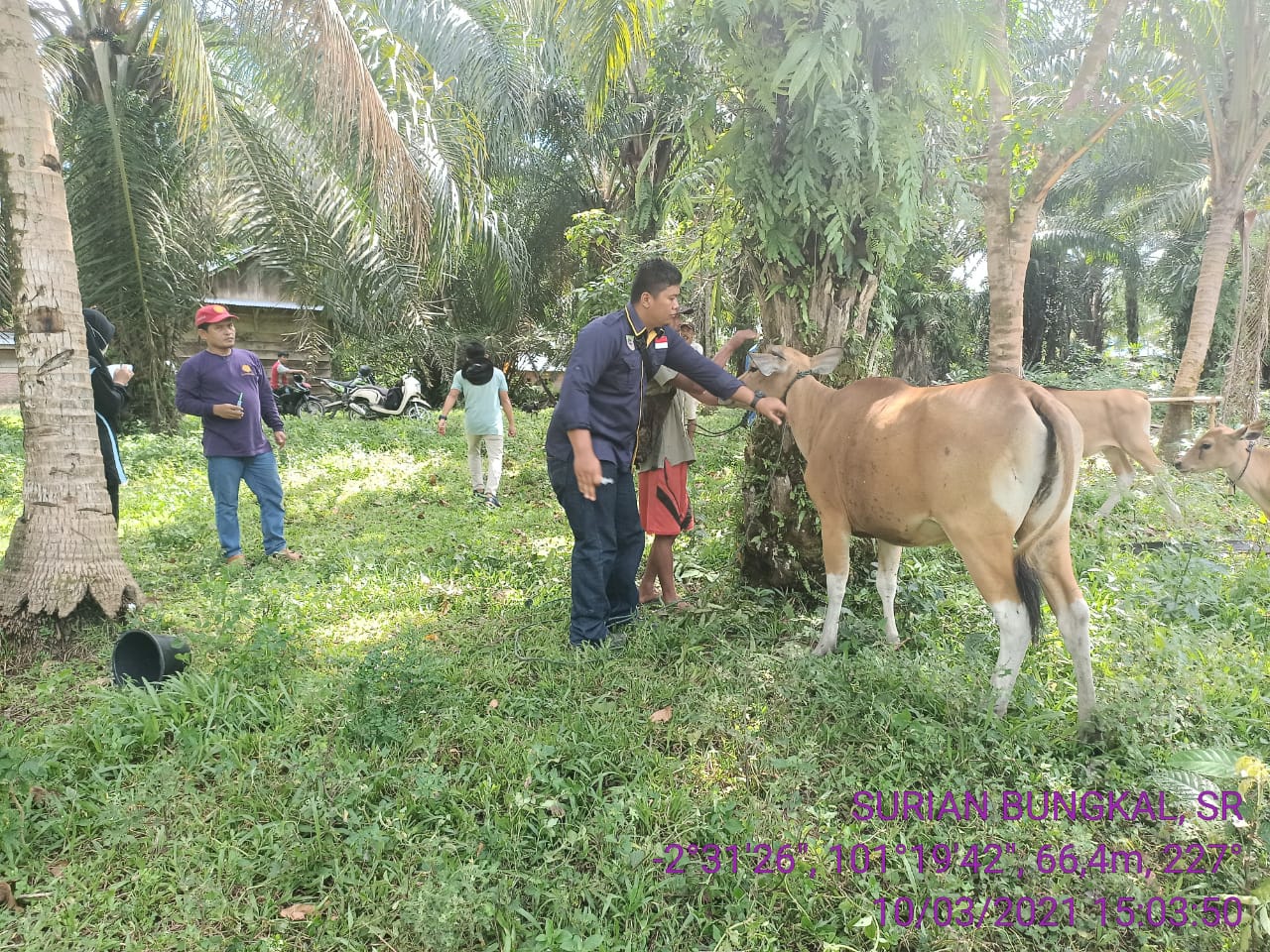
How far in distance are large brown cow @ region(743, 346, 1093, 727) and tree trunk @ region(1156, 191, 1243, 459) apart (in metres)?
7.35

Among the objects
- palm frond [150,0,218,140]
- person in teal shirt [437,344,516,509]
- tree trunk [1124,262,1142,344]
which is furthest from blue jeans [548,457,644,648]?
tree trunk [1124,262,1142,344]

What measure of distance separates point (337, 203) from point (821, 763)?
1026cm

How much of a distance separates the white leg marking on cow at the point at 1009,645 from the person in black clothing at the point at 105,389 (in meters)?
5.02

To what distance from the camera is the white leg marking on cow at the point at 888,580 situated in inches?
158

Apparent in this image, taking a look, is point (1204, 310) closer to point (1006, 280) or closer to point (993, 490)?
point (1006, 280)

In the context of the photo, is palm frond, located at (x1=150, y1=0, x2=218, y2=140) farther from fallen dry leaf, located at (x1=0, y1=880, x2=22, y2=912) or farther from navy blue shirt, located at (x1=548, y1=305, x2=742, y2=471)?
fallen dry leaf, located at (x1=0, y1=880, x2=22, y2=912)

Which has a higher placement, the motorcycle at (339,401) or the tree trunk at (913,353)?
the tree trunk at (913,353)

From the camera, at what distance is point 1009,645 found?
3225 millimetres

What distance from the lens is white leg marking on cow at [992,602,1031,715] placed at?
3.19 metres

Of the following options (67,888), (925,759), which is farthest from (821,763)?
(67,888)

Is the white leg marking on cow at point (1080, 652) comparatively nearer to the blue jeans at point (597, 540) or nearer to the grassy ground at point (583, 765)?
the grassy ground at point (583, 765)

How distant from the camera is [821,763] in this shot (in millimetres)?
3066

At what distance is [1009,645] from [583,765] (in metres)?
1.80

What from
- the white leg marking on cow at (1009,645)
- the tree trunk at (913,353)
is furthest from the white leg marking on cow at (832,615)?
the tree trunk at (913,353)
